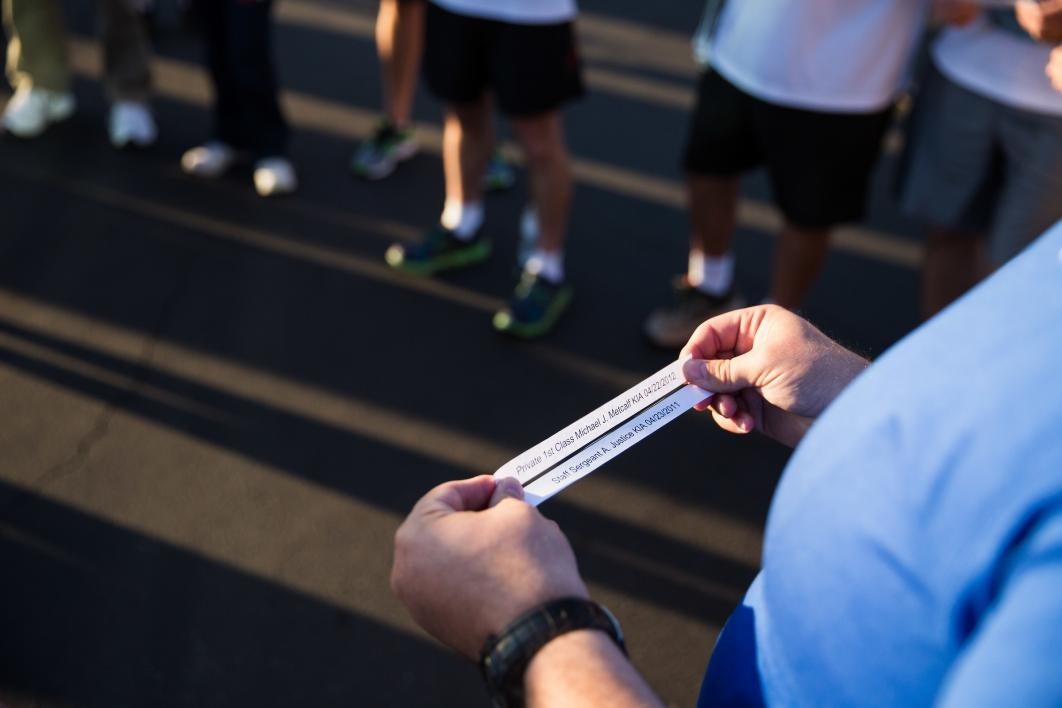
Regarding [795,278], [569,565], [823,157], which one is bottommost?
[795,278]

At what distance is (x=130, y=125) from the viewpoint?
4121mm

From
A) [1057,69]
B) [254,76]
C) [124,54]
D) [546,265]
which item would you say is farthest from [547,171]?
[124,54]

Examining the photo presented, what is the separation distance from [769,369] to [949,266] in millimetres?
1966

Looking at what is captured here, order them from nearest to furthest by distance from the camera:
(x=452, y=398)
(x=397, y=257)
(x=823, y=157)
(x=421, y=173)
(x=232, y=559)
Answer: (x=232, y=559) → (x=823, y=157) → (x=452, y=398) → (x=397, y=257) → (x=421, y=173)

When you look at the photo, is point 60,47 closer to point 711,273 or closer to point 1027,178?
point 711,273

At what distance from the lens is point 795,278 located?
3004 mm

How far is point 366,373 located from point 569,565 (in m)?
2.21

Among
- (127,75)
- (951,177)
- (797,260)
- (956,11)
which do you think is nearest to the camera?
(956,11)

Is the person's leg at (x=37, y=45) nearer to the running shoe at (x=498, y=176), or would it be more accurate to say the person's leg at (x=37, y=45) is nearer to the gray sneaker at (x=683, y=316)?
the running shoe at (x=498, y=176)

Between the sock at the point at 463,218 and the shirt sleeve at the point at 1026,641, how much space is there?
9.94 ft

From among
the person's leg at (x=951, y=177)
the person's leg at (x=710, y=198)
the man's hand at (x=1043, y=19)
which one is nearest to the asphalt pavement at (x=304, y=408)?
the person's leg at (x=710, y=198)

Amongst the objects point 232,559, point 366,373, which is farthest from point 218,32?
point 232,559

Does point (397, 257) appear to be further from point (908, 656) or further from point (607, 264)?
point (908, 656)

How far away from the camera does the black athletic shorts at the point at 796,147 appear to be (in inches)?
105
